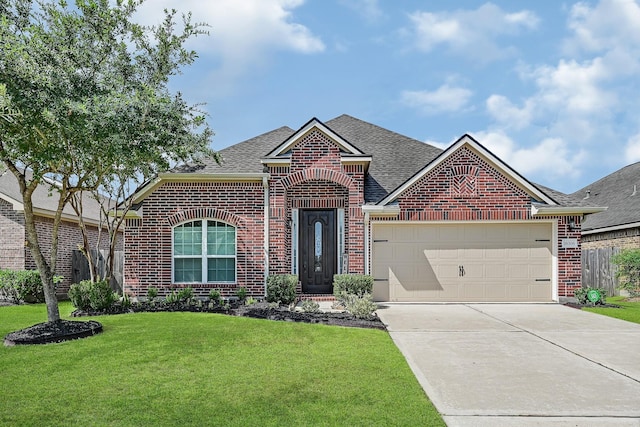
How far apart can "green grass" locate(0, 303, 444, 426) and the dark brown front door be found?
5.52 metres

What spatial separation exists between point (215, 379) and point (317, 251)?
9013mm

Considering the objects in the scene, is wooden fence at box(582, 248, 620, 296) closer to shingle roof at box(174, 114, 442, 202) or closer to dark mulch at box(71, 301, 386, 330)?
shingle roof at box(174, 114, 442, 202)

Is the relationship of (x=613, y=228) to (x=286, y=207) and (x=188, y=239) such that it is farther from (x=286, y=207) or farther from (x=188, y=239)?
(x=188, y=239)

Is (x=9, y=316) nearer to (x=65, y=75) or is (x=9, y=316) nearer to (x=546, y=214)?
(x=65, y=75)

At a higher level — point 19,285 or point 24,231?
point 24,231

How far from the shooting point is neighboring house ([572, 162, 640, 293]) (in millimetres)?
19125

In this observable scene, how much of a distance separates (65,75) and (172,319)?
16.9ft

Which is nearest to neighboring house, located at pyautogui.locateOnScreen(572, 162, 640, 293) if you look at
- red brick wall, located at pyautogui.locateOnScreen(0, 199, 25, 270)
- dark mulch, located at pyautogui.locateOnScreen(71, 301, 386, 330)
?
dark mulch, located at pyautogui.locateOnScreen(71, 301, 386, 330)

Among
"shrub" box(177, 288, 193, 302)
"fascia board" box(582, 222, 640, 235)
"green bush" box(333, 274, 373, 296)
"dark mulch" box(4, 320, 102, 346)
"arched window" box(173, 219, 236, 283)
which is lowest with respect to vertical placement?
"dark mulch" box(4, 320, 102, 346)

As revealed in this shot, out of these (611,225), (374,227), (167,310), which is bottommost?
(167,310)

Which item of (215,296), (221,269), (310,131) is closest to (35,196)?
(221,269)

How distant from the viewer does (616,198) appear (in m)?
23.3

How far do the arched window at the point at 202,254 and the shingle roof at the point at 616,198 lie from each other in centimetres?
1522

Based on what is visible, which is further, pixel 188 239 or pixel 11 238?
pixel 11 238
